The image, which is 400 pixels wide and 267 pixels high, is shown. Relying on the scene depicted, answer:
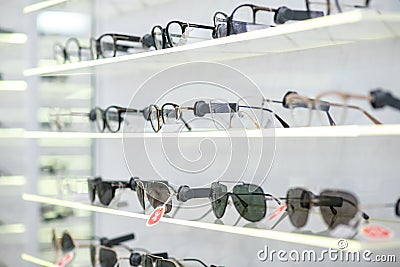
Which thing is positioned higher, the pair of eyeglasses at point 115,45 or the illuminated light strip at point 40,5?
the illuminated light strip at point 40,5

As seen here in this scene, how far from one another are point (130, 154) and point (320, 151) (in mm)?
760

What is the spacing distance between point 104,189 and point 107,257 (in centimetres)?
23

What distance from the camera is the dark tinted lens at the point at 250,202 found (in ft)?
5.98

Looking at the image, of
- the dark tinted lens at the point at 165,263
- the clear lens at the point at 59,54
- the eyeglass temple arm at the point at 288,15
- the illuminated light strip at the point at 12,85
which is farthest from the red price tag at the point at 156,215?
the illuminated light strip at the point at 12,85

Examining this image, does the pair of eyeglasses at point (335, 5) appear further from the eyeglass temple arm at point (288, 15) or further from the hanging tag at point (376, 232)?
the hanging tag at point (376, 232)

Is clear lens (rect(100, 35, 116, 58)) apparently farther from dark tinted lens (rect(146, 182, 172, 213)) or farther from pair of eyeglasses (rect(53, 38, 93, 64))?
dark tinted lens (rect(146, 182, 172, 213))

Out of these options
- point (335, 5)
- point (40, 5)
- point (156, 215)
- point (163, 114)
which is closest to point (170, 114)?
point (163, 114)

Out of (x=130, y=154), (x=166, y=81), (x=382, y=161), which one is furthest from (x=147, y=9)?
(x=382, y=161)

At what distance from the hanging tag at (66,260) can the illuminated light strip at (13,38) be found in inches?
33.6

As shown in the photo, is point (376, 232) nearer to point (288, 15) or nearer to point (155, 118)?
point (288, 15)

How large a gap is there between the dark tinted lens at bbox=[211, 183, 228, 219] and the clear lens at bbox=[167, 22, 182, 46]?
17.3 inches

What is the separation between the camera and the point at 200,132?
1.91m

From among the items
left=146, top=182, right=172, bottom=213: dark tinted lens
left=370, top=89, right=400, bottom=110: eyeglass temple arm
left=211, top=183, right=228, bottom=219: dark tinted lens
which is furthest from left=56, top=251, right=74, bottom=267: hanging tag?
left=370, top=89, right=400, bottom=110: eyeglass temple arm

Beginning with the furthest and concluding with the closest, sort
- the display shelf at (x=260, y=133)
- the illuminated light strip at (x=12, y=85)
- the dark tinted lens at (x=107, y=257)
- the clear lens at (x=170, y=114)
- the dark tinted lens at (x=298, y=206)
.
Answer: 1. the illuminated light strip at (x=12, y=85)
2. the dark tinted lens at (x=107, y=257)
3. the clear lens at (x=170, y=114)
4. the dark tinted lens at (x=298, y=206)
5. the display shelf at (x=260, y=133)
